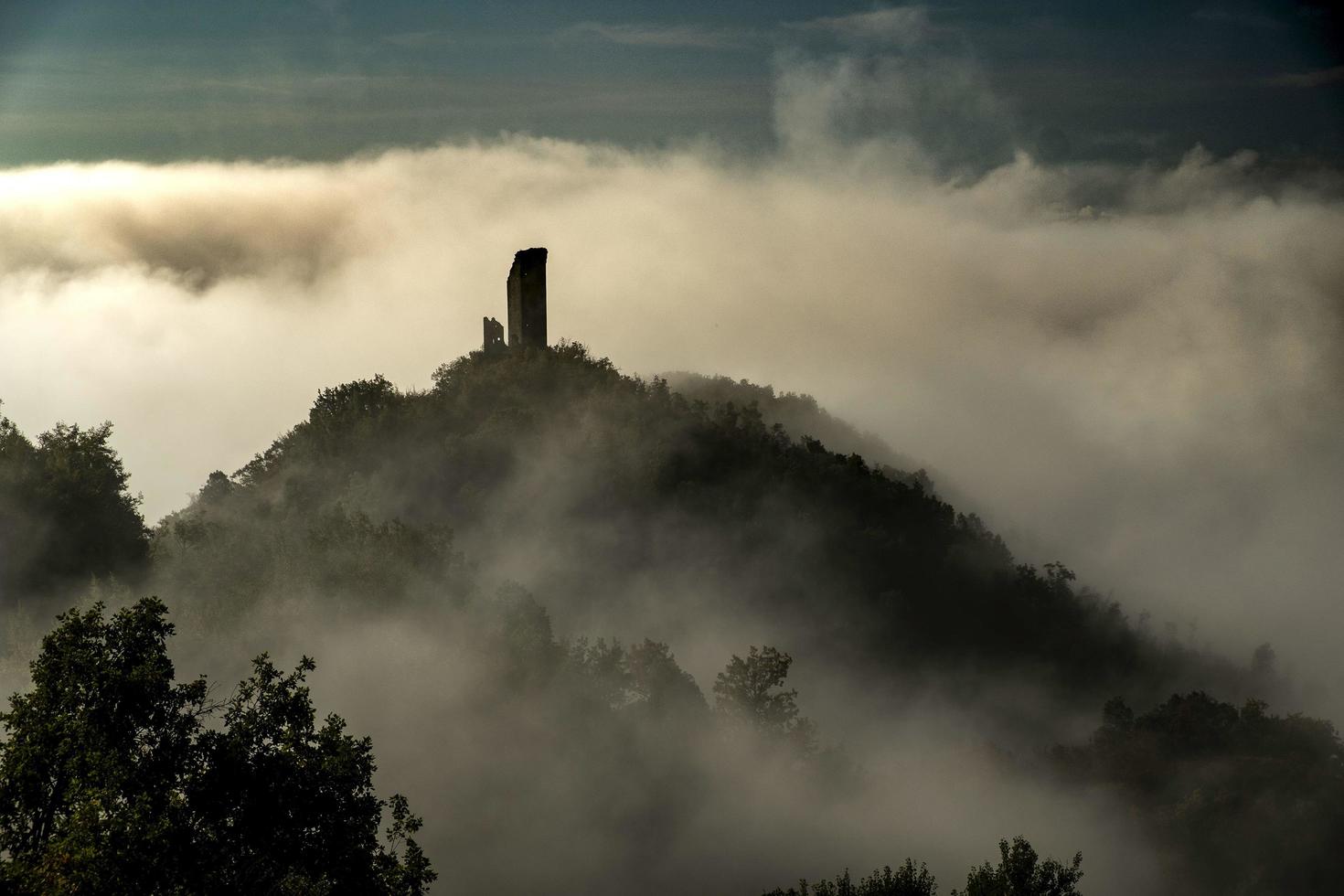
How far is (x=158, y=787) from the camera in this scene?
1642 centimetres

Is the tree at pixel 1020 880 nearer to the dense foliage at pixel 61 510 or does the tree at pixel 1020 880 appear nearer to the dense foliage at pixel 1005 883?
the dense foliage at pixel 1005 883

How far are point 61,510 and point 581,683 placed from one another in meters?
19.7

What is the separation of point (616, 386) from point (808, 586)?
52.6 ft

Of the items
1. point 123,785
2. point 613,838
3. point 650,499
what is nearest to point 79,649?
point 123,785

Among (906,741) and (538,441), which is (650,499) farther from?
(906,741)

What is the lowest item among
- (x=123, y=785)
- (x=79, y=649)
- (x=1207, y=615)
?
(x=123, y=785)

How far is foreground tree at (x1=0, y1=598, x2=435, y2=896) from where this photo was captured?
1556cm

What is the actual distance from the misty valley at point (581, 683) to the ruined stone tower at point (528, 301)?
42cm

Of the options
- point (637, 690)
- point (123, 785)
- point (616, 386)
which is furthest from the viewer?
point (616, 386)

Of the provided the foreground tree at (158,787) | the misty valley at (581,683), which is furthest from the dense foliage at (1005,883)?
the foreground tree at (158,787)

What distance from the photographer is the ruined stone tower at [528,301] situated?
67812 millimetres

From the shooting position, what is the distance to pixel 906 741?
62.7 meters

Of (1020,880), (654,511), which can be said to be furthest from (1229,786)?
(654,511)

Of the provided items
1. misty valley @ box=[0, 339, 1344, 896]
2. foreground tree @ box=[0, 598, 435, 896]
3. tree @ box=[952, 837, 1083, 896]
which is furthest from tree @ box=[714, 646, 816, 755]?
foreground tree @ box=[0, 598, 435, 896]
